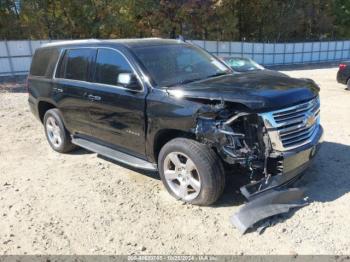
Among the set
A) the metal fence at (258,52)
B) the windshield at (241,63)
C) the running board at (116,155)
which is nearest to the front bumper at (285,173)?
the running board at (116,155)

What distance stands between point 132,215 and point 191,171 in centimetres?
86

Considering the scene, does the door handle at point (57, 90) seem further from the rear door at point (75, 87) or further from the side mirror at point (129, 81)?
the side mirror at point (129, 81)

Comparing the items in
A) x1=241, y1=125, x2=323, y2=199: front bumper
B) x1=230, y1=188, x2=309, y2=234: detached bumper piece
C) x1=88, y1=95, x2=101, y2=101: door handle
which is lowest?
x1=230, y1=188, x2=309, y2=234: detached bumper piece

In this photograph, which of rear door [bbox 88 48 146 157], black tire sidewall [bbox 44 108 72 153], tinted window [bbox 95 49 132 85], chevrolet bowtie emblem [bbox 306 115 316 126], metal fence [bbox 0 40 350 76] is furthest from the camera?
metal fence [bbox 0 40 350 76]

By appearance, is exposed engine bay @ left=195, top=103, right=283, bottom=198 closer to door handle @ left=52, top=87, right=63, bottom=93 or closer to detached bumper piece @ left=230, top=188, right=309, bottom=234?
detached bumper piece @ left=230, top=188, right=309, bottom=234

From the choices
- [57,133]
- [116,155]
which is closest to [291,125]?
[116,155]

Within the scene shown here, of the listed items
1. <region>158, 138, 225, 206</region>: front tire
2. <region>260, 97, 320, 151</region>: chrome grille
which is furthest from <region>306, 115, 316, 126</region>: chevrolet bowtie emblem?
<region>158, 138, 225, 206</region>: front tire

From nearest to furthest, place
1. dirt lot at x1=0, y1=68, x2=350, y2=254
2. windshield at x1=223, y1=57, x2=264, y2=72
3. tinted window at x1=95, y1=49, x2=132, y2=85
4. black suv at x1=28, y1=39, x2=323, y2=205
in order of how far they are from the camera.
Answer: dirt lot at x1=0, y1=68, x2=350, y2=254 → black suv at x1=28, y1=39, x2=323, y2=205 → tinted window at x1=95, y1=49, x2=132, y2=85 → windshield at x1=223, y1=57, x2=264, y2=72

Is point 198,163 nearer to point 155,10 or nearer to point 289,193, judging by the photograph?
point 289,193

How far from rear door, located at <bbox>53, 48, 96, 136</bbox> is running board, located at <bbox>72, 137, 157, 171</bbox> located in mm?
160

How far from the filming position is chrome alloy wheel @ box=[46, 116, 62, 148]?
6613 millimetres

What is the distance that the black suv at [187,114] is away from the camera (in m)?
4.07

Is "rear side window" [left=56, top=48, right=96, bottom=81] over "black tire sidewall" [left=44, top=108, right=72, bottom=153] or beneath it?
over

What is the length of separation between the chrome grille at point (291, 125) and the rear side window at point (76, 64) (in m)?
2.89
